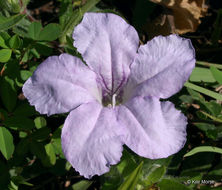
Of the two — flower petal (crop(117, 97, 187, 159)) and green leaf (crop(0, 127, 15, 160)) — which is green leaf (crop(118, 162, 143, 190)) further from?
green leaf (crop(0, 127, 15, 160))

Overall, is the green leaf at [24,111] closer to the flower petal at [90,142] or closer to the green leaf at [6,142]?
the green leaf at [6,142]

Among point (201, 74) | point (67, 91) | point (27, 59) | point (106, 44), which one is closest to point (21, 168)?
point (27, 59)

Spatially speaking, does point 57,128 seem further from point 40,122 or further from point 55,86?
point 55,86

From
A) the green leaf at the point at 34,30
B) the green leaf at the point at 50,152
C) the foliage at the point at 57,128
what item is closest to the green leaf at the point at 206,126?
the foliage at the point at 57,128

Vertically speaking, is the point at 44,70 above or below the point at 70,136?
above

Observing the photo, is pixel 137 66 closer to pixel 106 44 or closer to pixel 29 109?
pixel 106 44

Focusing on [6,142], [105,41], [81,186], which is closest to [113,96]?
[105,41]
